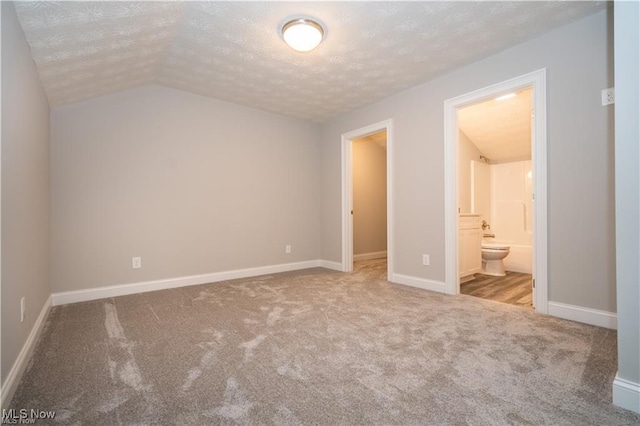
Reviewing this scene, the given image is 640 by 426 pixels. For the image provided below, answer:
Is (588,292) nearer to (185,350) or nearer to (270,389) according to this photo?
(270,389)

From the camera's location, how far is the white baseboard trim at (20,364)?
1.33m

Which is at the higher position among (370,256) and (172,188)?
(172,188)

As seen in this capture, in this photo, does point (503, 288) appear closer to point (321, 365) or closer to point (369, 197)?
point (321, 365)

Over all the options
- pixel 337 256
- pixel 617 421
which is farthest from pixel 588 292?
pixel 337 256

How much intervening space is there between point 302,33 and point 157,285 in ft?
9.86

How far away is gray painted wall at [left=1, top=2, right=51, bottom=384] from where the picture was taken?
1461mm

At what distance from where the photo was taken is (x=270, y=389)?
4.71ft

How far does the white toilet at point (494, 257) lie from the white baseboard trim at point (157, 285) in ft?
8.99

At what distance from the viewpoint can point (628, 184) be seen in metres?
1.27

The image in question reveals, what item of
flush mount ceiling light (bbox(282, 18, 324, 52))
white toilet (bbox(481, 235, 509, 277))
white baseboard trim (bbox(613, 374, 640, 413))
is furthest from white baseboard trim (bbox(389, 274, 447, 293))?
flush mount ceiling light (bbox(282, 18, 324, 52))

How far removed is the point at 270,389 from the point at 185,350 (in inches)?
29.3

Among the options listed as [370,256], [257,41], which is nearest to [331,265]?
[370,256]

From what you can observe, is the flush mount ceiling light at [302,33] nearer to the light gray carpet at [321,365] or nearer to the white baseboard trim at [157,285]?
the light gray carpet at [321,365]

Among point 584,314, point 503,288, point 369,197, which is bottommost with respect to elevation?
point 503,288
